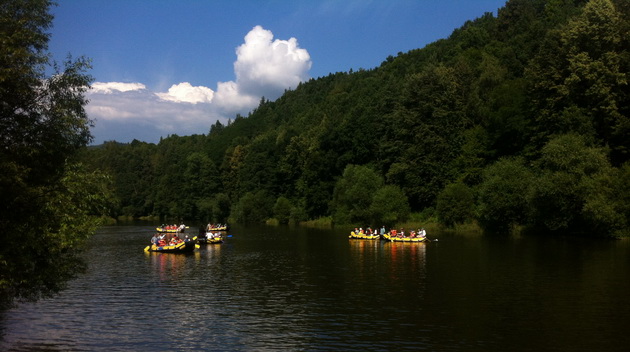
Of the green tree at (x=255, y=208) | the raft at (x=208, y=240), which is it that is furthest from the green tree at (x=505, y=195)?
the green tree at (x=255, y=208)

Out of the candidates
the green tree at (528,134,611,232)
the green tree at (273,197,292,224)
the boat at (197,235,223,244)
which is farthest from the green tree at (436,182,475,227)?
the green tree at (273,197,292,224)

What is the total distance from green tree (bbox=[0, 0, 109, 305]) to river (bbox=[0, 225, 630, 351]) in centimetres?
362

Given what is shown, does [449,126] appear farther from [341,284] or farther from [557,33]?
[341,284]

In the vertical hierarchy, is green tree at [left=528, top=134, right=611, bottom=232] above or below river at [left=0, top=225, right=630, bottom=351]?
above

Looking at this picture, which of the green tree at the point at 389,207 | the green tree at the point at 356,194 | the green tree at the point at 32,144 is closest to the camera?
the green tree at the point at 32,144

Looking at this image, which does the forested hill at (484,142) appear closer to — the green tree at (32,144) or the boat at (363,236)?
the green tree at (32,144)

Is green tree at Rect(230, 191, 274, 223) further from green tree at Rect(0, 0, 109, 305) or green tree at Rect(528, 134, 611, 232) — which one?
green tree at Rect(0, 0, 109, 305)

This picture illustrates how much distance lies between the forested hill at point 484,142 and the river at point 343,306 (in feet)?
23.9

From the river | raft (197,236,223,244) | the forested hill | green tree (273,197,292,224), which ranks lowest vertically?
the river

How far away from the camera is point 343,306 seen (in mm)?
25359

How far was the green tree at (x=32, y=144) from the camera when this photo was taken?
53.9ft

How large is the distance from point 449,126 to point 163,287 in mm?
57009

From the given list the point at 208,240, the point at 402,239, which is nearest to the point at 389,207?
the point at 402,239

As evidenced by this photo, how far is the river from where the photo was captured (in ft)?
64.1
